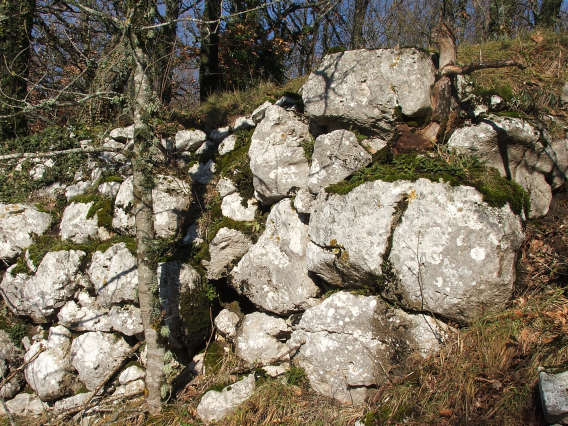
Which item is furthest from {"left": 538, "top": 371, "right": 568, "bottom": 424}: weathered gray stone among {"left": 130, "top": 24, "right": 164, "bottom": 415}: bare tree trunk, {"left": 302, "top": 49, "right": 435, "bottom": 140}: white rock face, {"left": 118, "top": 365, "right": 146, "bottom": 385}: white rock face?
{"left": 118, "top": 365, "right": 146, "bottom": 385}: white rock face

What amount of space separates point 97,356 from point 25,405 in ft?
4.13

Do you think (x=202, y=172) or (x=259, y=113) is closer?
(x=259, y=113)

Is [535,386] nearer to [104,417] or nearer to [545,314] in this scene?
[545,314]

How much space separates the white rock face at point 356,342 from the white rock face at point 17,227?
4493 millimetres

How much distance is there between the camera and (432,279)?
336 centimetres

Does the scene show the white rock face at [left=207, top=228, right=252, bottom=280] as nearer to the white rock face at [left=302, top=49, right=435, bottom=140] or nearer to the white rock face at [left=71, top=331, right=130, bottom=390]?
the white rock face at [left=71, top=331, right=130, bottom=390]

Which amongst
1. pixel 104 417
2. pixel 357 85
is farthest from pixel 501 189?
pixel 104 417

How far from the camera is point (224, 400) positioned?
385cm

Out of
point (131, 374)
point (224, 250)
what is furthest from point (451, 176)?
point (131, 374)

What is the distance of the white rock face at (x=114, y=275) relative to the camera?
4676 mm

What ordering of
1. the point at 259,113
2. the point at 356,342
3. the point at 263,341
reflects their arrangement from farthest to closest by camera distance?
the point at 259,113 → the point at 263,341 → the point at 356,342

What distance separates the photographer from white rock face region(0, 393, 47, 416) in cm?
478

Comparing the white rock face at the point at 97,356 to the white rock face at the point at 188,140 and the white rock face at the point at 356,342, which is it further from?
the white rock face at the point at 188,140

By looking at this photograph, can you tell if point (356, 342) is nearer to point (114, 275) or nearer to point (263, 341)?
point (263, 341)
